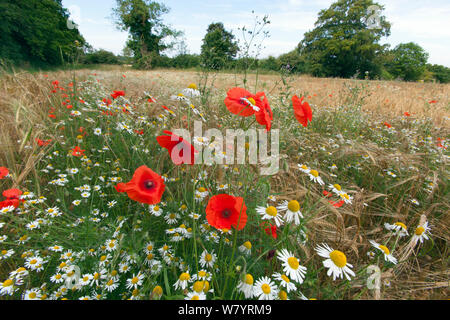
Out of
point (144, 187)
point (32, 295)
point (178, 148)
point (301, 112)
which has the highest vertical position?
point (301, 112)

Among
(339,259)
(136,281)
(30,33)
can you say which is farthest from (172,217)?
(30,33)

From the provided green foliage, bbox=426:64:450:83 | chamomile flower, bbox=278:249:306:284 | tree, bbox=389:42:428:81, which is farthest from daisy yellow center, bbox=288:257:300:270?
green foliage, bbox=426:64:450:83

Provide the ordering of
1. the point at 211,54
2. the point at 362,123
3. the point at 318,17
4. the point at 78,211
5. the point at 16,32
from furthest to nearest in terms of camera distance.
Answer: the point at 318,17 → the point at 16,32 → the point at 362,123 → the point at 211,54 → the point at 78,211

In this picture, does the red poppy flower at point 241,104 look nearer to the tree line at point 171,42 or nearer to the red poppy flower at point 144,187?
the red poppy flower at point 144,187

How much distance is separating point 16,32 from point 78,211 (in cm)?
2486

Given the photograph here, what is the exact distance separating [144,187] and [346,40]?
36604mm

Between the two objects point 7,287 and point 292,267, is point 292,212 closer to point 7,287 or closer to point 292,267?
point 292,267

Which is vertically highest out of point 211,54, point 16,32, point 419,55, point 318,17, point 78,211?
point 318,17

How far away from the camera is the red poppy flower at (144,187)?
0.84 metres

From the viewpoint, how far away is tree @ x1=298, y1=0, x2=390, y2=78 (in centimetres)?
2866

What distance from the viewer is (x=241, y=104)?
41.6 inches
